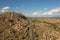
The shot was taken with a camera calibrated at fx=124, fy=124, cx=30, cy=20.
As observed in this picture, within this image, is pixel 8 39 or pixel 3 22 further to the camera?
pixel 3 22

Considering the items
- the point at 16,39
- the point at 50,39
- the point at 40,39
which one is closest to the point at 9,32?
the point at 16,39

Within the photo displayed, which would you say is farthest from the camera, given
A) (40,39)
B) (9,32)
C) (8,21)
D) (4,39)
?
(8,21)

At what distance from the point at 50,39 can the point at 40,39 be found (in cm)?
771

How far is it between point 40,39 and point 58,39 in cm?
1395

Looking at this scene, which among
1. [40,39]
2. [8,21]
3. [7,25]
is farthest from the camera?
[8,21]

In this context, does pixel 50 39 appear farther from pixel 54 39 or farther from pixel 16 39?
pixel 16 39

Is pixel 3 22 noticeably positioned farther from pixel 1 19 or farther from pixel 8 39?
pixel 8 39

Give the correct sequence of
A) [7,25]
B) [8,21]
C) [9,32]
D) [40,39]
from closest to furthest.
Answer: [40,39]
[9,32]
[7,25]
[8,21]

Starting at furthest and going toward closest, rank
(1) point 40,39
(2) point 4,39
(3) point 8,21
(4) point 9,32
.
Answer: (3) point 8,21 → (4) point 9,32 → (1) point 40,39 → (2) point 4,39

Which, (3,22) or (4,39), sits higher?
(3,22)

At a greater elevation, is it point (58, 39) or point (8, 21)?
point (8, 21)

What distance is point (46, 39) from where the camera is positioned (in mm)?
94750

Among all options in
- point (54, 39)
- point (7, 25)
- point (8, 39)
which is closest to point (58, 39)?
point (54, 39)

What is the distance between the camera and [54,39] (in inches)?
3755
